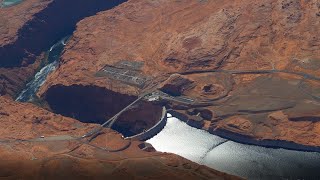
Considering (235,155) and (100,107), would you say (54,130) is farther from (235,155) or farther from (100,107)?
(235,155)

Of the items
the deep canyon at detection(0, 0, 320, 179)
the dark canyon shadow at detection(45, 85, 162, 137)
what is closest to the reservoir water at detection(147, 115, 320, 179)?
the deep canyon at detection(0, 0, 320, 179)

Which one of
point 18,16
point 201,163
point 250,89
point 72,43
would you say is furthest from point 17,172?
point 18,16

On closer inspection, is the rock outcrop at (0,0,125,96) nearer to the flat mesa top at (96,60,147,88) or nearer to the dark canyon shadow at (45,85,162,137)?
the dark canyon shadow at (45,85,162,137)

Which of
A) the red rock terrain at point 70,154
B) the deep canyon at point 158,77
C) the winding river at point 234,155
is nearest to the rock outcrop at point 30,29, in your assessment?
the deep canyon at point 158,77

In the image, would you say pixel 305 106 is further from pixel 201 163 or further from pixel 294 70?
pixel 201 163

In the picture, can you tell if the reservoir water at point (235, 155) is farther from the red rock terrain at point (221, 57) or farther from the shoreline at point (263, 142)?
the red rock terrain at point (221, 57)

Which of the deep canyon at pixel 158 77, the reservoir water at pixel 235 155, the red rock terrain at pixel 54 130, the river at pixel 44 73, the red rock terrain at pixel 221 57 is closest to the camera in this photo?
the red rock terrain at pixel 54 130
